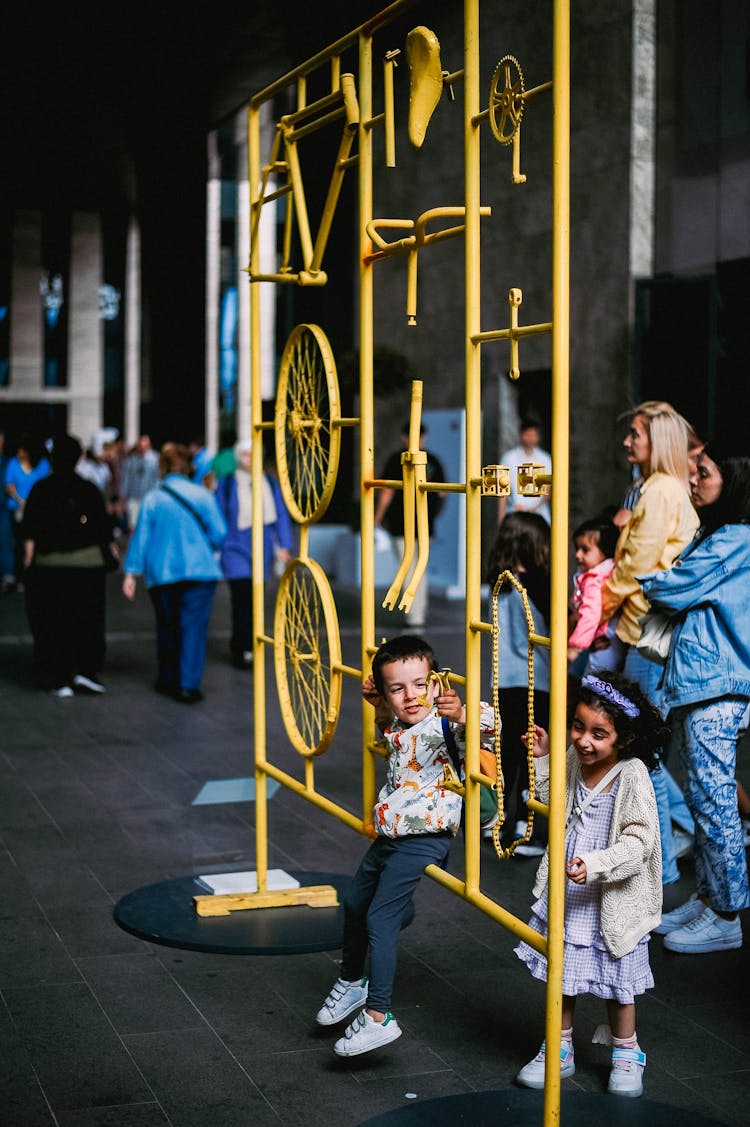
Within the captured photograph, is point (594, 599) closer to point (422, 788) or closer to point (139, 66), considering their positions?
point (422, 788)

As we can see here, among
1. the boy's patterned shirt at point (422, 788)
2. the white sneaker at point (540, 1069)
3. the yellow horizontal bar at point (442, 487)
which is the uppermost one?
the yellow horizontal bar at point (442, 487)

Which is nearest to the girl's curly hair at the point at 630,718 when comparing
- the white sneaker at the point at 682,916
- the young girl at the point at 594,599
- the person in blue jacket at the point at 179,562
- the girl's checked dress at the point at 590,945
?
the girl's checked dress at the point at 590,945

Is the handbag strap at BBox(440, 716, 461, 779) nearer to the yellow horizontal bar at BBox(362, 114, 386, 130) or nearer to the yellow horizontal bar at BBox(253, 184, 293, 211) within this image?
the yellow horizontal bar at BBox(362, 114, 386, 130)

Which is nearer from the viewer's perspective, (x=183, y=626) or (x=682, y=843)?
(x=682, y=843)

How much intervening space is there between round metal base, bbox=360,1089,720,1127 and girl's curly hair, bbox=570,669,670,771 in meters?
0.90

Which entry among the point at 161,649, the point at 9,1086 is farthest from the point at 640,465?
the point at 161,649

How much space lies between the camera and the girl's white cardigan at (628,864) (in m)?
4.04

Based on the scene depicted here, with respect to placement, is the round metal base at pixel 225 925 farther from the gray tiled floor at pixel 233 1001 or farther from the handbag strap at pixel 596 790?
the handbag strap at pixel 596 790

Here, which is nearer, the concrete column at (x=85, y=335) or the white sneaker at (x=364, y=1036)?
the white sneaker at (x=364, y=1036)

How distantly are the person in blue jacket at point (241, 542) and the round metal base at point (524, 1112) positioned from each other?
7529mm

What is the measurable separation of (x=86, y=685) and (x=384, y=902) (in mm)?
6515

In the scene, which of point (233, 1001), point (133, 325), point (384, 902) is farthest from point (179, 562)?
point (133, 325)

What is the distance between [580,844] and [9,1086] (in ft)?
5.47

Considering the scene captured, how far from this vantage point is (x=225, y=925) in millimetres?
5402
